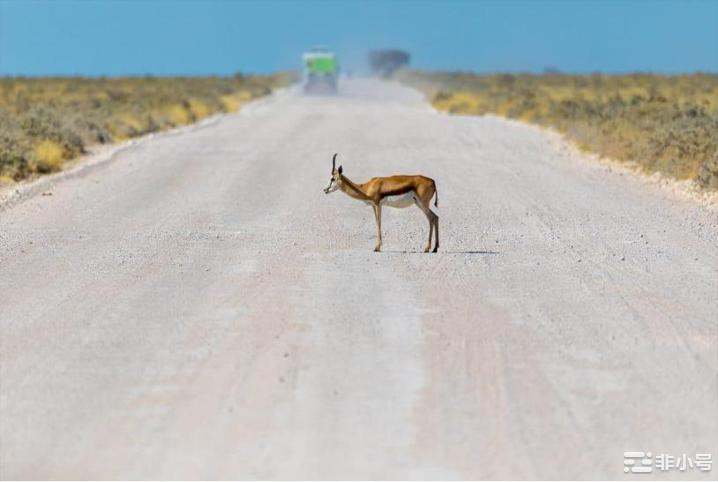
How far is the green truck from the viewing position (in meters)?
83.2

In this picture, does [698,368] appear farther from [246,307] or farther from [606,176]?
[606,176]

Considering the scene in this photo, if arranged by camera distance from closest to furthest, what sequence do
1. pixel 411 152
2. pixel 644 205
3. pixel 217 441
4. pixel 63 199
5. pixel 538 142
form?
pixel 217 441
pixel 644 205
pixel 63 199
pixel 411 152
pixel 538 142

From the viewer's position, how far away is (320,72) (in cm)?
8450

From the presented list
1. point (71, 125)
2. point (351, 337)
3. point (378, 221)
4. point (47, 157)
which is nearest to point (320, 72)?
point (71, 125)

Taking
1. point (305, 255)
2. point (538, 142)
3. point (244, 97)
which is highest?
point (305, 255)

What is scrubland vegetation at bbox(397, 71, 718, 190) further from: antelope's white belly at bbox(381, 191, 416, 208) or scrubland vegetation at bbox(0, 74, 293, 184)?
scrubland vegetation at bbox(0, 74, 293, 184)

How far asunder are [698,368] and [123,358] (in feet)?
12.7

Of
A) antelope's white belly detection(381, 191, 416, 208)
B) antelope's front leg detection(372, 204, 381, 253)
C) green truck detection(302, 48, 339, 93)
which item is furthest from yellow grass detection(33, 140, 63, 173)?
green truck detection(302, 48, 339, 93)

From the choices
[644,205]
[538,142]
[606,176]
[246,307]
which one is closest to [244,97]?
[538,142]

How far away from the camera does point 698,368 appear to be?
8.63 meters
